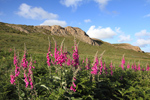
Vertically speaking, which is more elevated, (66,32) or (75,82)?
(66,32)

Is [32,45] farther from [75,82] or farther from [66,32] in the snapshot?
[66,32]

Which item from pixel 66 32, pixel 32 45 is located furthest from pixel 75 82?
pixel 66 32

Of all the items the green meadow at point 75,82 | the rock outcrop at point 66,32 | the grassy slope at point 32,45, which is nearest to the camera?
the green meadow at point 75,82

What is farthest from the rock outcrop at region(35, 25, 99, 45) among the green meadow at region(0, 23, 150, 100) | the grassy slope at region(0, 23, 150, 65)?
the green meadow at region(0, 23, 150, 100)

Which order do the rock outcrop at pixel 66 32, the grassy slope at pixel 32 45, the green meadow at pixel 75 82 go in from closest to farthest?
the green meadow at pixel 75 82, the grassy slope at pixel 32 45, the rock outcrop at pixel 66 32

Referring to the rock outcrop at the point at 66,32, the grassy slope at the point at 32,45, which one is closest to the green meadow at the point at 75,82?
the grassy slope at the point at 32,45

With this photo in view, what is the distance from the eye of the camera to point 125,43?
101 m

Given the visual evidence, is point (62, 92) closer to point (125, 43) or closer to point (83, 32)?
point (83, 32)

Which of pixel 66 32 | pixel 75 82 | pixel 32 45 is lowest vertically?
pixel 75 82

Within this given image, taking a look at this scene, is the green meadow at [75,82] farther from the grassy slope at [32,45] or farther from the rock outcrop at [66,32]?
→ the rock outcrop at [66,32]

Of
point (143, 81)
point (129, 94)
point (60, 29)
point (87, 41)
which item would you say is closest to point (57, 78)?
point (129, 94)

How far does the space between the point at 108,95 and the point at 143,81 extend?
320 cm

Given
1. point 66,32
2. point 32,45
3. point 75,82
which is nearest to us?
point 75,82

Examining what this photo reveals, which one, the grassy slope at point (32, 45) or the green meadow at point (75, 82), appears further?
the grassy slope at point (32, 45)
